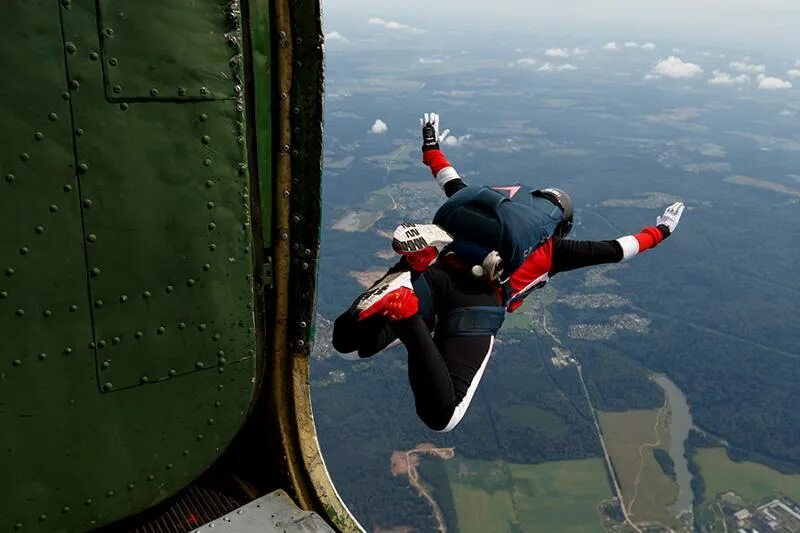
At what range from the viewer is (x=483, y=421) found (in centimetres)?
9756

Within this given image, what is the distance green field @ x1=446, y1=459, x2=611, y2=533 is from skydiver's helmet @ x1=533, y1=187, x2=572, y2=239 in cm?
7526

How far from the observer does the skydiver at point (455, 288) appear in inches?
141

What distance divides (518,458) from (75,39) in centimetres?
8944

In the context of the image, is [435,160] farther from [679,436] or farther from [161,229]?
[679,436]

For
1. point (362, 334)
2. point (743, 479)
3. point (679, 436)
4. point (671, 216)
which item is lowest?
point (743, 479)

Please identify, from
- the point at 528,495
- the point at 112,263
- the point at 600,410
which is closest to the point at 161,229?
the point at 112,263

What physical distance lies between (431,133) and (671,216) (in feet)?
7.60

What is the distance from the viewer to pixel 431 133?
18.4 feet

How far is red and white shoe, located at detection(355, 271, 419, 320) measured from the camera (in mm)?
3330

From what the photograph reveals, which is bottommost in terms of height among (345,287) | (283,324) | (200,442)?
(345,287)

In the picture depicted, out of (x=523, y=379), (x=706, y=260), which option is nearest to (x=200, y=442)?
(x=523, y=379)

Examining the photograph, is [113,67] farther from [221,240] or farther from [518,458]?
[518,458]

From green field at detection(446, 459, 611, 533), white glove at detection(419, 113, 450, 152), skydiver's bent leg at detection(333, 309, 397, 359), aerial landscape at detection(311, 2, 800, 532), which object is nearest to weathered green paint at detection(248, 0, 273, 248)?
skydiver's bent leg at detection(333, 309, 397, 359)

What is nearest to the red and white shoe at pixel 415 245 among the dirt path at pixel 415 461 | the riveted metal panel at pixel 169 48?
the riveted metal panel at pixel 169 48
